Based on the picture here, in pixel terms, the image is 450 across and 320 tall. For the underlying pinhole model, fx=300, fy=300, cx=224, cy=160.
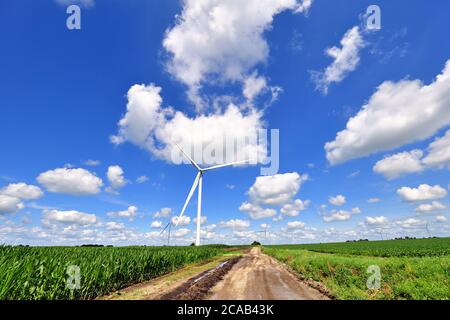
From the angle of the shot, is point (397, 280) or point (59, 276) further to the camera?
point (397, 280)

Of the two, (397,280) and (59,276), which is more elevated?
(59,276)

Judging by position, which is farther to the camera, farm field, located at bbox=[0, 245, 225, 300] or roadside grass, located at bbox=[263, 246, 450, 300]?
roadside grass, located at bbox=[263, 246, 450, 300]

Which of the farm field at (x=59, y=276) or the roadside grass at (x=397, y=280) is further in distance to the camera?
the roadside grass at (x=397, y=280)
